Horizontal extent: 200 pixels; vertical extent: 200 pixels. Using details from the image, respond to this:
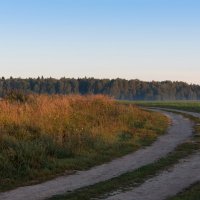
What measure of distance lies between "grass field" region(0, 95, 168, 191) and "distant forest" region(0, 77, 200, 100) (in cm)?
13262

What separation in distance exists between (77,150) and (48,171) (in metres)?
3.53

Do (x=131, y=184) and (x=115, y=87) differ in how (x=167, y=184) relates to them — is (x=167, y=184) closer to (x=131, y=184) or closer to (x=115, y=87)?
(x=131, y=184)

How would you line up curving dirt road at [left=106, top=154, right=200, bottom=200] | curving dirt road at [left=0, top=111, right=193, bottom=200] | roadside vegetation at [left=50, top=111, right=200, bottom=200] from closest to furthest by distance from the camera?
roadside vegetation at [left=50, top=111, right=200, bottom=200]
curving dirt road at [left=106, top=154, right=200, bottom=200]
curving dirt road at [left=0, top=111, right=193, bottom=200]

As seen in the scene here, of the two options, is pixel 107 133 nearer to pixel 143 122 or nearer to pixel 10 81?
pixel 143 122

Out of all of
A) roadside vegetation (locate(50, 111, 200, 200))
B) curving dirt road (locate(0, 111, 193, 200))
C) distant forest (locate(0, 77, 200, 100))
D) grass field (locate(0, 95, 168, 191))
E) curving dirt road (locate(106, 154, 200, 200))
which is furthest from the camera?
distant forest (locate(0, 77, 200, 100))

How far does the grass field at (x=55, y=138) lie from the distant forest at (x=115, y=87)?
133 metres

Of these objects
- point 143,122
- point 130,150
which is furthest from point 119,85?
point 130,150

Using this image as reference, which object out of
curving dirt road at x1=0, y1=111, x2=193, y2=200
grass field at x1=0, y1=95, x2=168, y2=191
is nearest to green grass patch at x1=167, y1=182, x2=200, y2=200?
curving dirt road at x1=0, y1=111, x2=193, y2=200

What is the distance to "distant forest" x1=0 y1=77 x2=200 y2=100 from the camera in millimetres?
168600

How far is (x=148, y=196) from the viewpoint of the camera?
1257 cm

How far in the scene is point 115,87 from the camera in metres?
183

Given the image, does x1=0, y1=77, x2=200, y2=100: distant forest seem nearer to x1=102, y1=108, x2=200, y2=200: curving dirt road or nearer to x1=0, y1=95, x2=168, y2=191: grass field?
x1=0, y1=95, x2=168, y2=191: grass field

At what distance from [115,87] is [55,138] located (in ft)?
536

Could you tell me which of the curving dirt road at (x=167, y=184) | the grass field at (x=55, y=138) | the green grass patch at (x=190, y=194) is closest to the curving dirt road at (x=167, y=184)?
the curving dirt road at (x=167, y=184)
